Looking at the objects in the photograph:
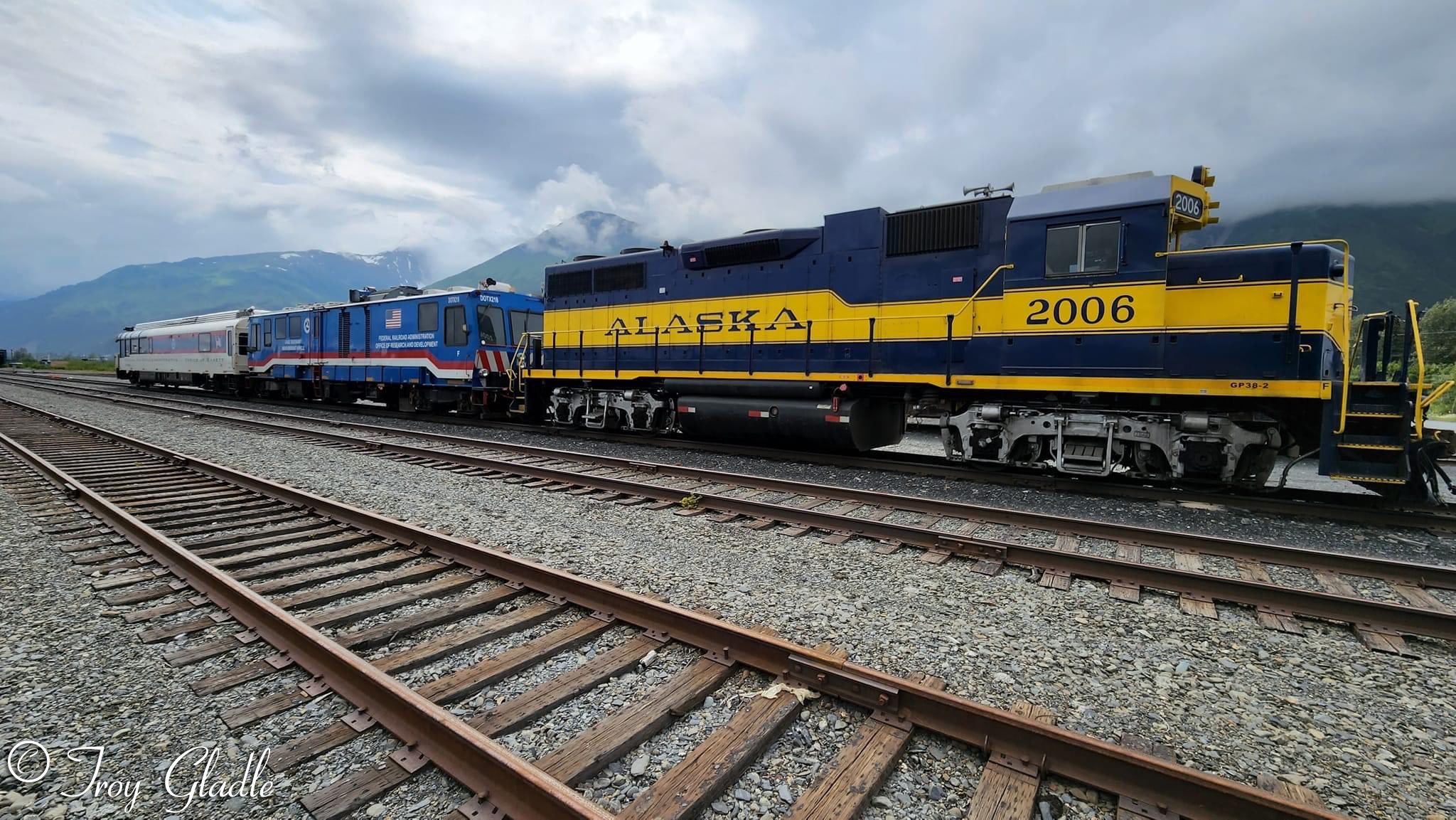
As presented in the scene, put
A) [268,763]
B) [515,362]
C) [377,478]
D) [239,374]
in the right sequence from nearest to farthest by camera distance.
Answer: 1. [268,763]
2. [377,478]
3. [515,362]
4. [239,374]

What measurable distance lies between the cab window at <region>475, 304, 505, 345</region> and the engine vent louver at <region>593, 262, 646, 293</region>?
14.4 ft

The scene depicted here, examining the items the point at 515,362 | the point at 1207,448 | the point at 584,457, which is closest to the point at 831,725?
the point at 1207,448

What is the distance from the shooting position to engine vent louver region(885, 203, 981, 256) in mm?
8312

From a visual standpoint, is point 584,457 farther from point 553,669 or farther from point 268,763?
point 268,763

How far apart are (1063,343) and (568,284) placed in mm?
9612

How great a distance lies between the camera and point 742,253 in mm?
10609

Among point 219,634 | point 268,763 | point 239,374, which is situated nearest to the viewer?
point 268,763

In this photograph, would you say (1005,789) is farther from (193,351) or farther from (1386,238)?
(1386,238)

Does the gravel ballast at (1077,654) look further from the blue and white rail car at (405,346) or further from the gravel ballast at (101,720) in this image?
the blue and white rail car at (405,346)

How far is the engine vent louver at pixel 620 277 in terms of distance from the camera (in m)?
12.2

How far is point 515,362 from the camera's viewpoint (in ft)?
48.4

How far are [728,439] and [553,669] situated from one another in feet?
28.5

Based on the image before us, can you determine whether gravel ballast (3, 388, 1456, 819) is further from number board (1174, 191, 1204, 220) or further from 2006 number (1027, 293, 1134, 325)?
number board (1174, 191, 1204, 220)

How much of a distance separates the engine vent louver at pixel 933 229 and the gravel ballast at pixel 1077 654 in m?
4.48
